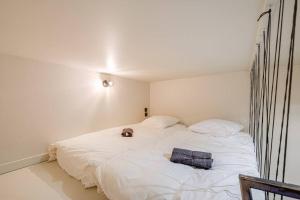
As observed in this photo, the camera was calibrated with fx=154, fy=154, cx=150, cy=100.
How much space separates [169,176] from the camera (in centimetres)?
124

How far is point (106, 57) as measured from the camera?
85.7 inches

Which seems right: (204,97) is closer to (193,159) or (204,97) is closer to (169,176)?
(193,159)

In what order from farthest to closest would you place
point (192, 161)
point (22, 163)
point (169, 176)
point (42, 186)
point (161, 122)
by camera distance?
point (161, 122)
point (22, 163)
point (42, 186)
point (192, 161)
point (169, 176)

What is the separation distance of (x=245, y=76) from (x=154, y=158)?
7.49 feet

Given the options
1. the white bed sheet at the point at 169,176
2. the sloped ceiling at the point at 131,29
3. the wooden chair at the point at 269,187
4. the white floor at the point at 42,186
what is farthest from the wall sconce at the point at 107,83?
the wooden chair at the point at 269,187

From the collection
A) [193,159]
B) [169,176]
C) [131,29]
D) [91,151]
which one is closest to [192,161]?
[193,159]

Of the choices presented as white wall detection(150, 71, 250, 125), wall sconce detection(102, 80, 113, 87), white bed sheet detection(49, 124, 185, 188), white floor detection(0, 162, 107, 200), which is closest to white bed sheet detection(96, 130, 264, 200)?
white bed sheet detection(49, 124, 185, 188)

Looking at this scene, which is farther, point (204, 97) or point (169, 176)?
point (204, 97)

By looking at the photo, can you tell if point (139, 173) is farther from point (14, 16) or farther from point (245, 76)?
point (245, 76)

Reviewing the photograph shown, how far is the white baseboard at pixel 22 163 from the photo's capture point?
2043mm

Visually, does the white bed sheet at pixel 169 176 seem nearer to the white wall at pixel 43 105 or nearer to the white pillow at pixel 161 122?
the white pillow at pixel 161 122

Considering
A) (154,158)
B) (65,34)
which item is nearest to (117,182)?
(154,158)

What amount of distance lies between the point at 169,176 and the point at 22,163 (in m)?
2.20

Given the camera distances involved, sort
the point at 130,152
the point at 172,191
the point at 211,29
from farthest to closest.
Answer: the point at 130,152
the point at 211,29
the point at 172,191
